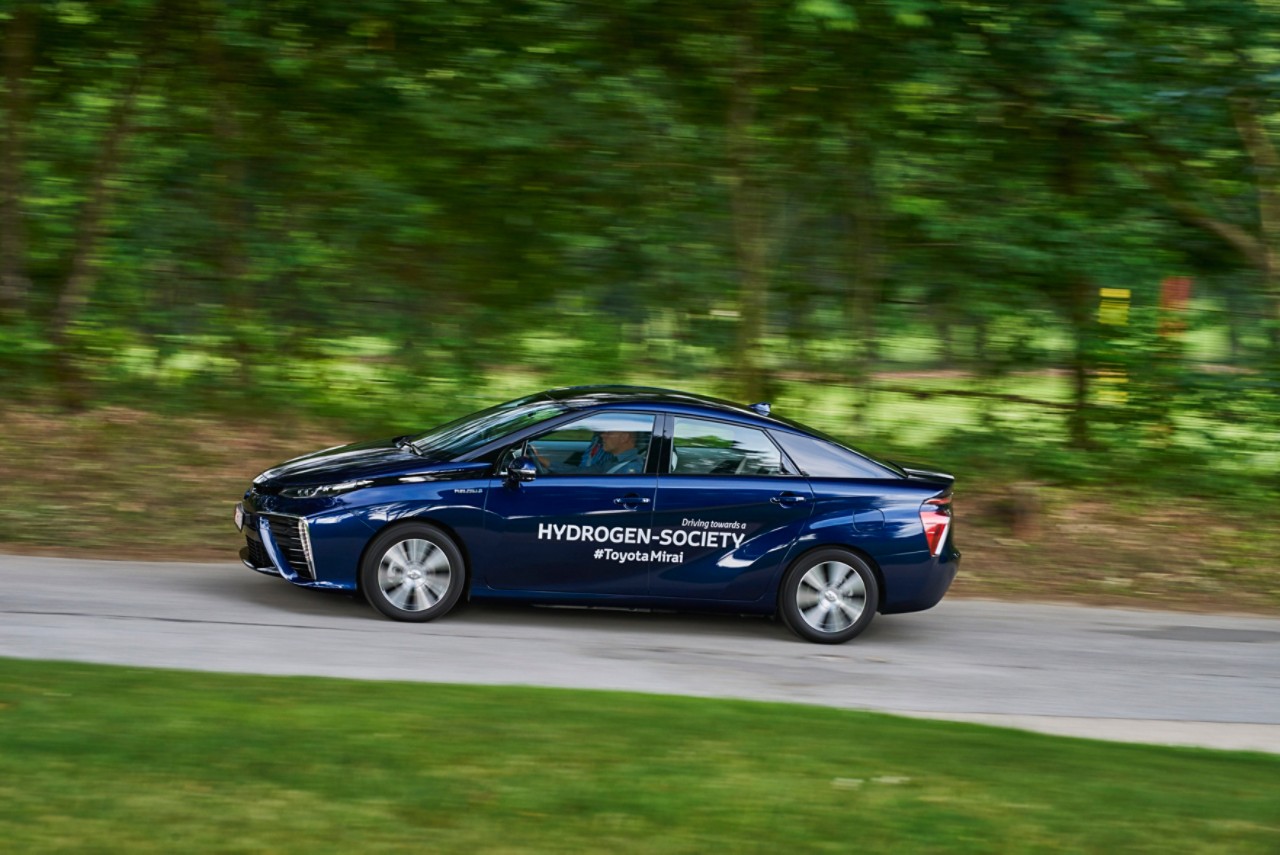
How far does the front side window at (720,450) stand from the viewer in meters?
9.63

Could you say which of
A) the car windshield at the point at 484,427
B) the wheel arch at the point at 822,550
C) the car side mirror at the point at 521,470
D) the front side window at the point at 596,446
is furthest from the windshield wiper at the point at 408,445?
the wheel arch at the point at 822,550

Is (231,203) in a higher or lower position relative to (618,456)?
higher

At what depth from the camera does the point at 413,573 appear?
Answer: 9.34 metres

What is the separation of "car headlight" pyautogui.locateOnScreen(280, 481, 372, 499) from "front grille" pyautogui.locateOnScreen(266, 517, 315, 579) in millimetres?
158

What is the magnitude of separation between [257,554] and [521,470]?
1764 mm

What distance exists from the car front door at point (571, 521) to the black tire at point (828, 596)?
0.99 m

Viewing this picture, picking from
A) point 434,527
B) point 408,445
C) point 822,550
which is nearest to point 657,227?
point 408,445

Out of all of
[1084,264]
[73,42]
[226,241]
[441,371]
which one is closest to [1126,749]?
[1084,264]

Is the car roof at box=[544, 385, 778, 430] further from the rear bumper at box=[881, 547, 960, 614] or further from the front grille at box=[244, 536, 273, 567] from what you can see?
the front grille at box=[244, 536, 273, 567]

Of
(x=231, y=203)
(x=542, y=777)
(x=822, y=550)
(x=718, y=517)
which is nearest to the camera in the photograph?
(x=542, y=777)

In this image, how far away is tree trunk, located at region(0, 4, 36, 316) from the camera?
1531cm

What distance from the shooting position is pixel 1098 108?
14727 mm

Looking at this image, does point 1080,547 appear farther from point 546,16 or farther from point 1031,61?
point 546,16

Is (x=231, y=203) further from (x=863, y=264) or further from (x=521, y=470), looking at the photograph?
(x=521, y=470)
